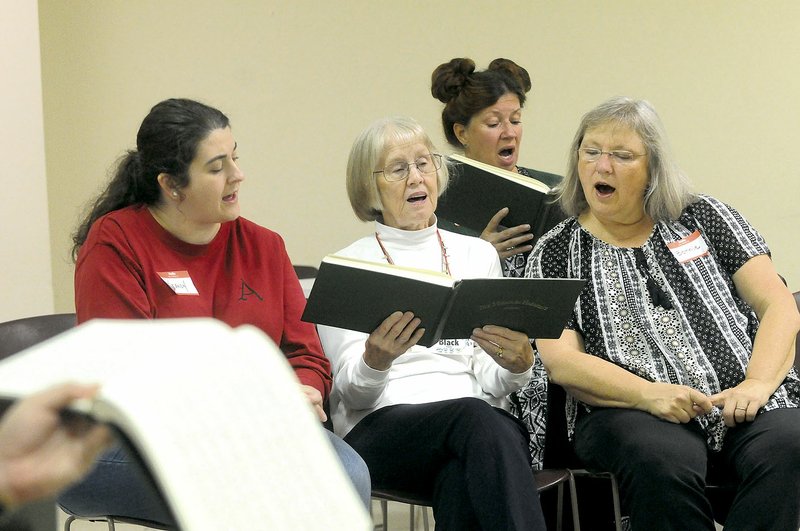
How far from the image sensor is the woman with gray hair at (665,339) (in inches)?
97.3

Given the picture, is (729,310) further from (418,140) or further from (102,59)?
(102,59)

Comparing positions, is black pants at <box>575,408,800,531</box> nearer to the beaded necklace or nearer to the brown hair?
the beaded necklace

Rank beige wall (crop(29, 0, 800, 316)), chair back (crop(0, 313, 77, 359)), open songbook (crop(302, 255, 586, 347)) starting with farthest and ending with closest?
beige wall (crop(29, 0, 800, 316)), chair back (crop(0, 313, 77, 359)), open songbook (crop(302, 255, 586, 347))

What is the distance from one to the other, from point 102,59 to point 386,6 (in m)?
1.32

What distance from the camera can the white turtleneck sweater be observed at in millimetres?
2693

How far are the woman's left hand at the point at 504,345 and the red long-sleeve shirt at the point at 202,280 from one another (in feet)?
1.38

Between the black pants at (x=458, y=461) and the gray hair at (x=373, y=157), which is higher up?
the gray hair at (x=373, y=157)

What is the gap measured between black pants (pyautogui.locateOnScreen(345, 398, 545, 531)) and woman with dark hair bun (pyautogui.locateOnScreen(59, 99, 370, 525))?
0.59 feet

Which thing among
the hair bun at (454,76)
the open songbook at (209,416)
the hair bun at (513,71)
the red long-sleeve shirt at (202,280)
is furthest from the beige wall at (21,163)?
the open songbook at (209,416)

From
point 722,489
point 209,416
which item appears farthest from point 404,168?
point 209,416

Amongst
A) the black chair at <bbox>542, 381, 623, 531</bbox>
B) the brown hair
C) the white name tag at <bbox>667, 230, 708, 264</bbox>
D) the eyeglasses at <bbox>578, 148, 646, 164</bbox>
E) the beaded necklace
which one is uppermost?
the brown hair

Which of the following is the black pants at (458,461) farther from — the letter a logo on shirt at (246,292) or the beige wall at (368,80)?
the beige wall at (368,80)

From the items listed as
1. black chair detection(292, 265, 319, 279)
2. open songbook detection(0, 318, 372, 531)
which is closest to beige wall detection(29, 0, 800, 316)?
black chair detection(292, 265, 319, 279)

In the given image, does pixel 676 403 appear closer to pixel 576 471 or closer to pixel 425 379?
pixel 576 471
